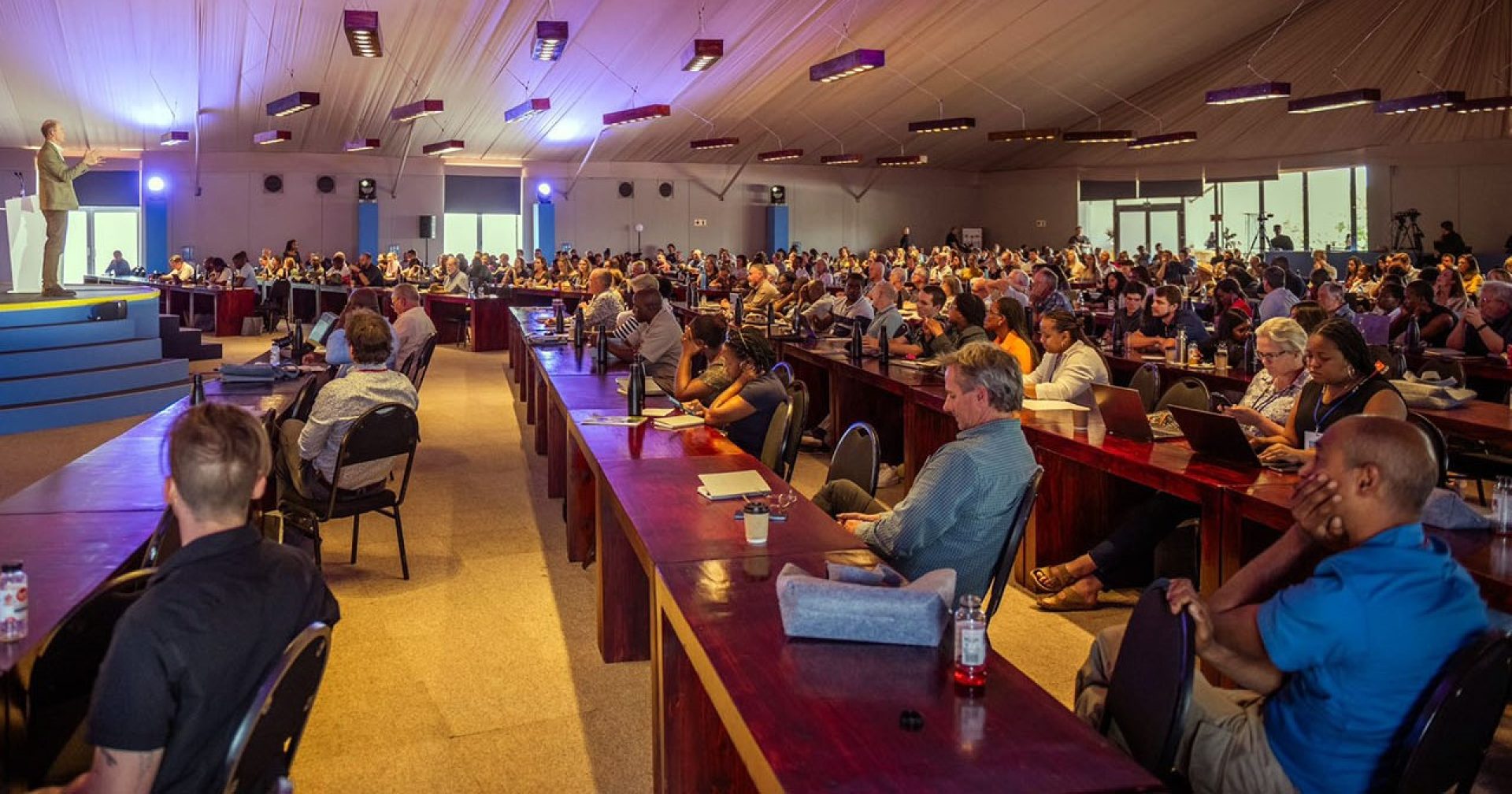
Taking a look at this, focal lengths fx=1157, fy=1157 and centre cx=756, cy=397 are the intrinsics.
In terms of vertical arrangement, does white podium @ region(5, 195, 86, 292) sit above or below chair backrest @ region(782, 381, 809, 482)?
above

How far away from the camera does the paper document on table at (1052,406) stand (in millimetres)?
5230

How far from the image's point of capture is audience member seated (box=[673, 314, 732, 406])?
5586 millimetres

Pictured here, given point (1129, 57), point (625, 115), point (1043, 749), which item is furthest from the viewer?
point (1129, 57)

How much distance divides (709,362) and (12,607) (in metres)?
4.20

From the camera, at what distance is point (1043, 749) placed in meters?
1.73

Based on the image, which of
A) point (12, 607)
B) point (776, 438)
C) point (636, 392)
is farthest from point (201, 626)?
point (636, 392)

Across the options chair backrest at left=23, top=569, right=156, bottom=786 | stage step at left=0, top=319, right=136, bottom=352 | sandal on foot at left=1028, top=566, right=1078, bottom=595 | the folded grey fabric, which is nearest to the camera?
the folded grey fabric

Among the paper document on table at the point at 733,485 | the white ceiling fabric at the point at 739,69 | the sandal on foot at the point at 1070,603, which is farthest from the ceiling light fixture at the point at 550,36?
the paper document on table at the point at 733,485

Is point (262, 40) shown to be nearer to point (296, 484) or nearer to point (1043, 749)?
point (296, 484)

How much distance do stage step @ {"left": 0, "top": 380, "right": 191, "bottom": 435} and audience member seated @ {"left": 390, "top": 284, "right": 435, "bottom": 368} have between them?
2.88 metres

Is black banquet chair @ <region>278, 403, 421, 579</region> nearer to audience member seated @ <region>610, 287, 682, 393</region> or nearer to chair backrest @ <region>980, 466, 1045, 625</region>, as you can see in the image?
audience member seated @ <region>610, 287, 682, 393</region>

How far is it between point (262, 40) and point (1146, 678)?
16291 millimetres

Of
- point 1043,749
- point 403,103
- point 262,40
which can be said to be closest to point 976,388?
point 1043,749

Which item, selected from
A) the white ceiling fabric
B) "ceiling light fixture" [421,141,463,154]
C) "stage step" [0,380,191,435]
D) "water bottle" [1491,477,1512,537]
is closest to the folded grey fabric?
"water bottle" [1491,477,1512,537]
